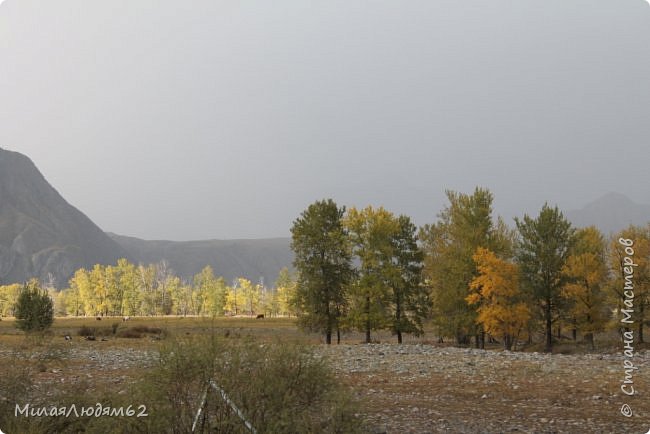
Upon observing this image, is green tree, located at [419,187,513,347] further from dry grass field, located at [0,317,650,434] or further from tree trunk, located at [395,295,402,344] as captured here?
dry grass field, located at [0,317,650,434]

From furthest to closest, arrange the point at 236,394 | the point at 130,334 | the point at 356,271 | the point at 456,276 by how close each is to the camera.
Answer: the point at 130,334
the point at 356,271
the point at 456,276
the point at 236,394

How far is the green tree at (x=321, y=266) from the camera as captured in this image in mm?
42938

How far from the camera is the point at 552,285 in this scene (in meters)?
43.5

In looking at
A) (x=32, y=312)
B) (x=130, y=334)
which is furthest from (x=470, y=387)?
(x=130, y=334)

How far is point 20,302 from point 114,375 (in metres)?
31.2

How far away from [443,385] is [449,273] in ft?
77.8

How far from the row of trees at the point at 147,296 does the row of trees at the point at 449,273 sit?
6536 centimetres

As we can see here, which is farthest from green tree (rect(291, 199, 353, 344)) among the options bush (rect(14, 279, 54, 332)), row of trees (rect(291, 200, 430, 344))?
bush (rect(14, 279, 54, 332))

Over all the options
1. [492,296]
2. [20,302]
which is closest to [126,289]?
[20,302]

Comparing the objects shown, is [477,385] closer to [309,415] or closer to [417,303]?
[309,415]

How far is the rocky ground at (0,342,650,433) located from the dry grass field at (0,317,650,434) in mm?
30

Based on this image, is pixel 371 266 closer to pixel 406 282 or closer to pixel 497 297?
pixel 406 282

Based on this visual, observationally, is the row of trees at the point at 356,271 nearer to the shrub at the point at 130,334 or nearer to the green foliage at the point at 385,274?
the green foliage at the point at 385,274

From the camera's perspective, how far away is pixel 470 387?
19344 mm
